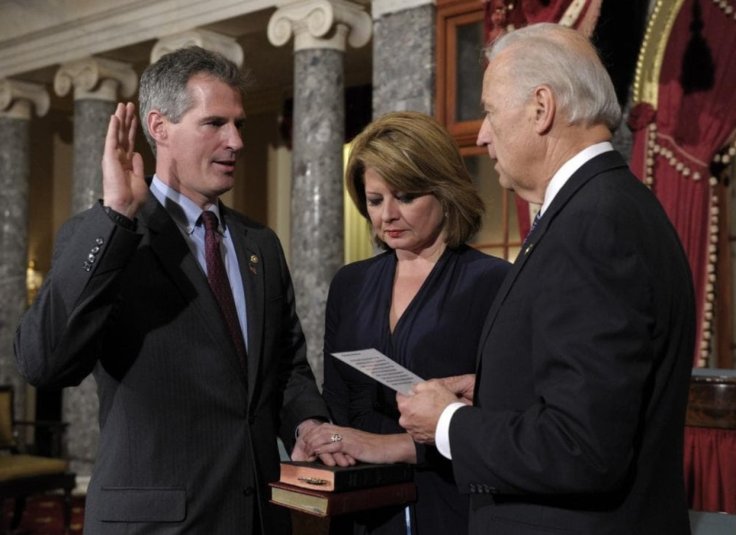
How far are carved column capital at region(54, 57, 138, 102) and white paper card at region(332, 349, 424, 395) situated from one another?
770 cm

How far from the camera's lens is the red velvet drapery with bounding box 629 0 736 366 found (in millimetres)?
5074

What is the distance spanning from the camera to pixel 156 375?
2.03 m

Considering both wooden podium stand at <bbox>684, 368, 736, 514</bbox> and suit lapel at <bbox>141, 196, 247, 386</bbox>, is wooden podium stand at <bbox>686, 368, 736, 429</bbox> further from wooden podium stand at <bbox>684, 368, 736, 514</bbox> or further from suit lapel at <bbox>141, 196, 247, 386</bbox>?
suit lapel at <bbox>141, 196, 247, 386</bbox>

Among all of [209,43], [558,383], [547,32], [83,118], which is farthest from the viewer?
[83,118]

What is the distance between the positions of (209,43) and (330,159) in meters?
1.80

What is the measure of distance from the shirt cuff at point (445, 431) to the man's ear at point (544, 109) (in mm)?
523

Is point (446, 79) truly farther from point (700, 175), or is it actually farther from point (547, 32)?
point (547, 32)

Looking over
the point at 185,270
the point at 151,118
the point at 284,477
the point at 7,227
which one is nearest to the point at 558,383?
the point at 284,477

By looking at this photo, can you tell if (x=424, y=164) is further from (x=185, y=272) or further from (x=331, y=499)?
(x=331, y=499)

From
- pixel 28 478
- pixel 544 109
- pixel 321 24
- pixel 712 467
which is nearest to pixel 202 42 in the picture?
pixel 321 24

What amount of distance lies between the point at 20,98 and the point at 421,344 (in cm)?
871

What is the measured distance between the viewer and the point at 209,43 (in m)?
7.87

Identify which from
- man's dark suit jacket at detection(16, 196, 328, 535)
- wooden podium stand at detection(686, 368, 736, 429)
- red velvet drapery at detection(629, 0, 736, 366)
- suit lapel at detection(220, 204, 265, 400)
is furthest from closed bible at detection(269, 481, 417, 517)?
red velvet drapery at detection(629, 0, 736, 366)

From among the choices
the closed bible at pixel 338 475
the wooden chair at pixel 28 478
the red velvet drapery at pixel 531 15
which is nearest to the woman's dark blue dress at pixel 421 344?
the closed bible at pixel 338 475
